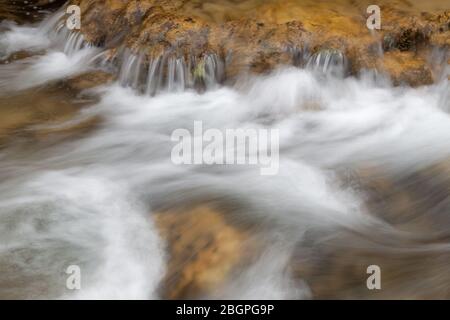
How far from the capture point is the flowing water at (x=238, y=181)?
441 cm

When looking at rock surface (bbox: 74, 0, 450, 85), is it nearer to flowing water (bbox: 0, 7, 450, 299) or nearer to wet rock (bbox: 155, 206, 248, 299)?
flowing water (bbox: 0, 7, 450, 299)

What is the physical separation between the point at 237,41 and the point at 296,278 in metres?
4.45

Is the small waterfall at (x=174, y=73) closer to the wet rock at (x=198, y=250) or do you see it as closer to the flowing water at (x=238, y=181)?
the flowing water at (x=238, y=181)

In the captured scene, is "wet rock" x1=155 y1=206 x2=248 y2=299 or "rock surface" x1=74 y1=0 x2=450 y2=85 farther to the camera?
"rock surface" x1=74 y1=0 x2=450 y2=85

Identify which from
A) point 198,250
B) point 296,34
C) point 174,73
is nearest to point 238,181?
point 198,250

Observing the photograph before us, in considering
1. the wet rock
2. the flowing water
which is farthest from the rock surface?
the wet rock

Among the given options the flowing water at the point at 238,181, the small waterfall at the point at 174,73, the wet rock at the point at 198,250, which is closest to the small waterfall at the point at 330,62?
the flowing water at the point at 238,181

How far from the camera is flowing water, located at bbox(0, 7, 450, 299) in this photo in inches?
174

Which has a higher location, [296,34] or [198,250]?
[296,34]

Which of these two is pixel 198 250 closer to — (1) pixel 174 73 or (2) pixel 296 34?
(1) pixel 174 73

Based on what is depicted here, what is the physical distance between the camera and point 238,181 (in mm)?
5879

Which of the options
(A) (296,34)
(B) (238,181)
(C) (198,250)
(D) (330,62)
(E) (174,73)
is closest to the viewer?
(C) (198,250)

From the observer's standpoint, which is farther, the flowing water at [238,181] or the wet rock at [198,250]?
the flowing water at [238,181]
